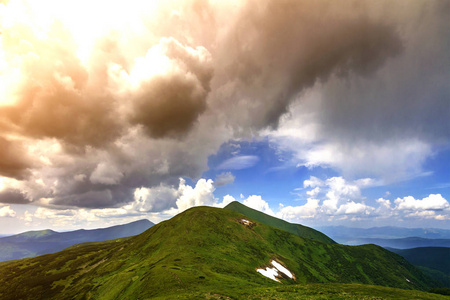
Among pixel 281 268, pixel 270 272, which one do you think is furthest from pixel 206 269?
pixel 281 268

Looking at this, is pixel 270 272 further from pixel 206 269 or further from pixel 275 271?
pixel 206 269

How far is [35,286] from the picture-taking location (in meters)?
140

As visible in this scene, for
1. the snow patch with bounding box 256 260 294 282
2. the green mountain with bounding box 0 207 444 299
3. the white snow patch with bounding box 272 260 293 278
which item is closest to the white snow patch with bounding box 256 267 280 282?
the snow patch with bounding box 256 260 294 282

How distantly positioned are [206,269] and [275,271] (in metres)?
48.3

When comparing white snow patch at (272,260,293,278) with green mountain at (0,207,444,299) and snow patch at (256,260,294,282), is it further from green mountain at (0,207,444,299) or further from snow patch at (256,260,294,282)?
green mountain at (0,207,444,299)

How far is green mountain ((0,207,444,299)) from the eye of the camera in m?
56.3

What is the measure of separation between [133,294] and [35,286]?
135942 mm

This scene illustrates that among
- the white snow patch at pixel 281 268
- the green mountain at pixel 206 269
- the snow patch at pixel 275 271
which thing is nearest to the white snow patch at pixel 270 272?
the snow patch at pixel 275 271

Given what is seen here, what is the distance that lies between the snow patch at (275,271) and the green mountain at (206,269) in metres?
1.18

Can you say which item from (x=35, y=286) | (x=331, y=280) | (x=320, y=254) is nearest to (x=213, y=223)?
(x=331, y=280)

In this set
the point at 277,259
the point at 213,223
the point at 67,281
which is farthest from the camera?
the point at 213,223

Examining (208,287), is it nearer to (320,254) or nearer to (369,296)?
(369,296)

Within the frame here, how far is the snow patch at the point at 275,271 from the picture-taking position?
98200 millimetres

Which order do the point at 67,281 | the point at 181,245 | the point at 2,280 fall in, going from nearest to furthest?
the point at 181,245
the point at 67,281
the point at 2,280
